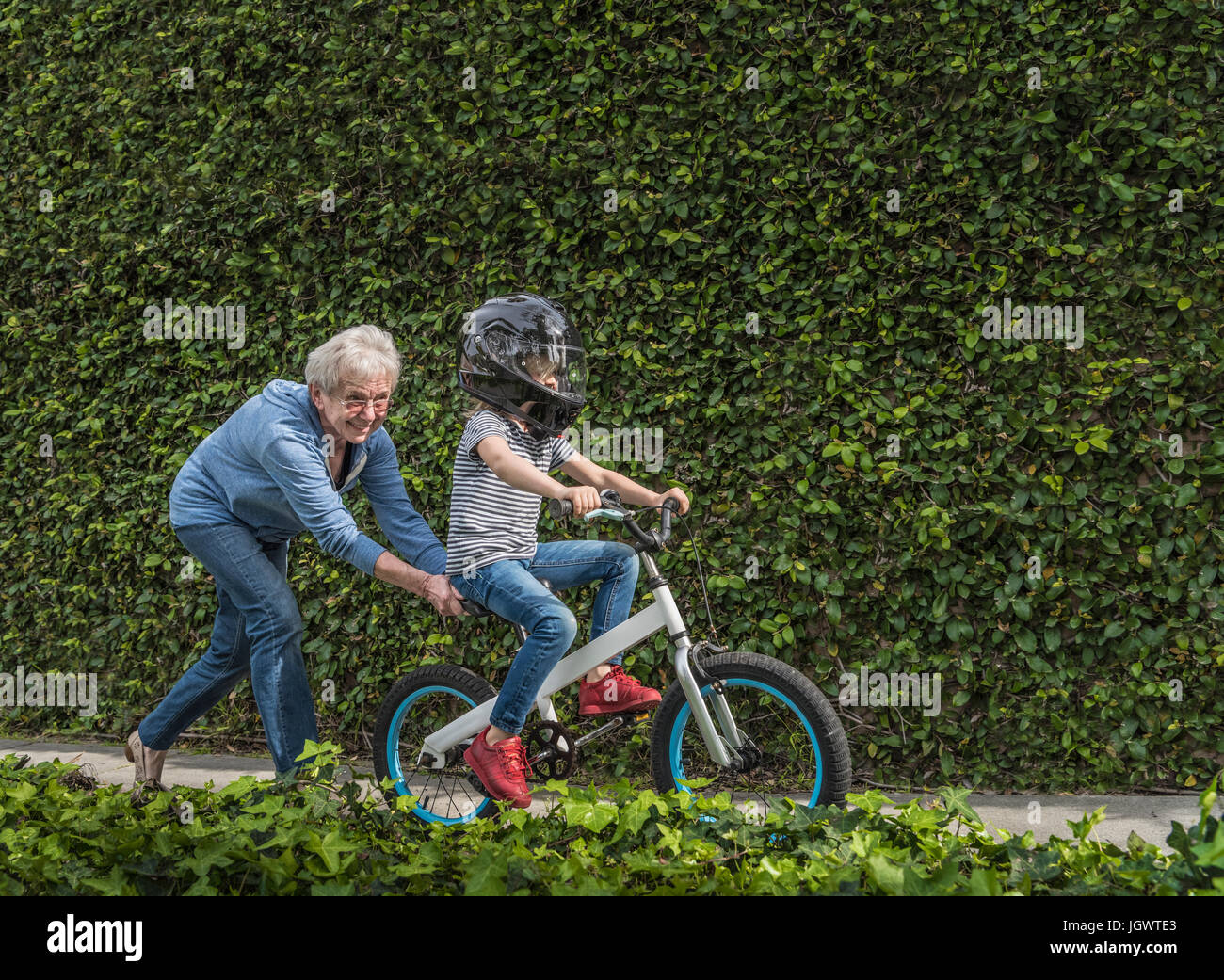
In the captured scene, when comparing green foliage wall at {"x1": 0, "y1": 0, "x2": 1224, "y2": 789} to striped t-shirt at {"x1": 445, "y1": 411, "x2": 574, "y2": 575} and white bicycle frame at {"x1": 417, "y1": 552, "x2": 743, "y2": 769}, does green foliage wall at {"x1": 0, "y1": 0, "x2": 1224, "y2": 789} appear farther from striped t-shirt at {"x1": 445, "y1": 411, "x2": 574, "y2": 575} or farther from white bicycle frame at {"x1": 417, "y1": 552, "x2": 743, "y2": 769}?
striped t-shirt at {"x1": 445, "y1": 411, "x2": 574, "y2": 575}

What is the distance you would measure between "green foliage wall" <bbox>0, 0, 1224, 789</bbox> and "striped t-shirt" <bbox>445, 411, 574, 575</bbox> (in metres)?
1.00

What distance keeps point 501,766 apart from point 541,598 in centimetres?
57

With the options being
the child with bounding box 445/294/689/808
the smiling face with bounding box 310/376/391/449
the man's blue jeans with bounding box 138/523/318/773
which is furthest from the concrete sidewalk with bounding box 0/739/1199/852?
the smiling face with bounding box 310/376/391/449

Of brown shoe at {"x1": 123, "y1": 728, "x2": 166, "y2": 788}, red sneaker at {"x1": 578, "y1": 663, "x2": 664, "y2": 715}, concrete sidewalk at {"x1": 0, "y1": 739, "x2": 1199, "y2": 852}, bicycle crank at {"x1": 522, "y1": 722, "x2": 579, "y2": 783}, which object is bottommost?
concrete sidewalk at {"x1": 0, "y1": 739, "x2": 1199, "y2": 852}

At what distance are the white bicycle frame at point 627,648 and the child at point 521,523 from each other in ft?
0.32

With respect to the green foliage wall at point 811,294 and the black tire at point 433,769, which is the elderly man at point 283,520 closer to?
the black tire at point 433,769

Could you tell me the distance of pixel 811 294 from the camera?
4.08 meters

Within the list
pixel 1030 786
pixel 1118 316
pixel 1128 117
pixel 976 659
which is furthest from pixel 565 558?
pixel 1128 117

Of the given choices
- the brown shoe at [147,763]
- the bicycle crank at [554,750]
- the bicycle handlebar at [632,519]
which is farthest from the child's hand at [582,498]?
the brown shoe at [147,763]

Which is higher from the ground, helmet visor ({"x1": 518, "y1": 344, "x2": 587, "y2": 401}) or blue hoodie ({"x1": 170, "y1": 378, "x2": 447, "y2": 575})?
helmet visor ({"x1": 518, "y1": 344, "x2": 587, "y2": 401})

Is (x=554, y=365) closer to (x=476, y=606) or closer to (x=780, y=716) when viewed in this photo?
(x=476, y=606)

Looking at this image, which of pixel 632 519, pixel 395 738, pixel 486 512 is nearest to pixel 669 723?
pixel 632 519

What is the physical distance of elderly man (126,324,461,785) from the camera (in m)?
3.10
